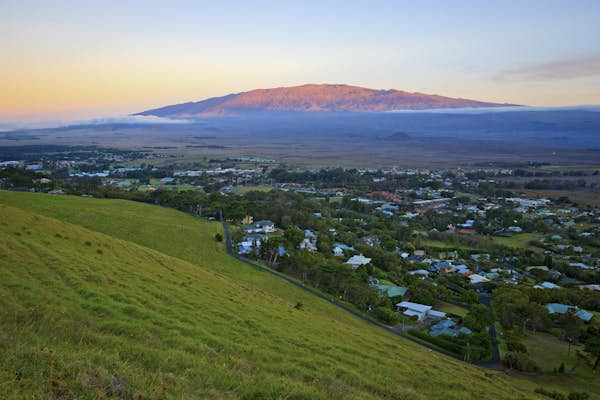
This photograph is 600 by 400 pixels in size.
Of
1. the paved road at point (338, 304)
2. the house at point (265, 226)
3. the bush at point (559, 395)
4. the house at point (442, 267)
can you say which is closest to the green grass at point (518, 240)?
the house at point (442, 267)

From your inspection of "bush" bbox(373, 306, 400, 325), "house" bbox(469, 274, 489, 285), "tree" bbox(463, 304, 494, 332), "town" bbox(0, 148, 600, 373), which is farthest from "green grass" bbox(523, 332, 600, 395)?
"house" bbox(469, 274, 489, 285)

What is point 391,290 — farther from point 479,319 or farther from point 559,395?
point 559,395

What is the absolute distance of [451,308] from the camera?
2784 centimetres

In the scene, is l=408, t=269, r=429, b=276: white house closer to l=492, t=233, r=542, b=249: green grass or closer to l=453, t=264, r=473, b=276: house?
l=453, t=264, r=473, b=276: house

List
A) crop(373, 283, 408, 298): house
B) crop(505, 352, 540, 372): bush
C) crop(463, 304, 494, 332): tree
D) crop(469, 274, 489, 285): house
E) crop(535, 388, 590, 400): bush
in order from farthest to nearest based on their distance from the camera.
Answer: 1. crop(469, 274, 489, 285): house
2. crop(373, 283, 408, 298): house
3. crop(463, 304, 494, 332): tree
4. crop(505, 352, 540, 372): bush
5. crop(535, 388, 590, 400): bush

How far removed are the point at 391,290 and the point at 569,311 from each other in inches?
477

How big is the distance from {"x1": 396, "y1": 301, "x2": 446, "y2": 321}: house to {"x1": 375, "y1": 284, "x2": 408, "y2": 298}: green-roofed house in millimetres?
1190

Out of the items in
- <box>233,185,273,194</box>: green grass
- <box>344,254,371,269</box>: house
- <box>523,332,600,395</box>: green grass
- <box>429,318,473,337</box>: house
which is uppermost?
<box>233,185,273,194</box>: green grass

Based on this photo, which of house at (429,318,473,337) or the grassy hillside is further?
house at (429,318,473,337)

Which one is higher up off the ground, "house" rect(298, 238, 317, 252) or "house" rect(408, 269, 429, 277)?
"house" rect(298, 238, 317, 252)

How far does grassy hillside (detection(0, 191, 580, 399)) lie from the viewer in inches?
199

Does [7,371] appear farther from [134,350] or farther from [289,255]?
[289,255]

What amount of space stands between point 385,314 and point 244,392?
1901 cm

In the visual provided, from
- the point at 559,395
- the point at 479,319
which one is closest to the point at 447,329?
the point at 479,319
